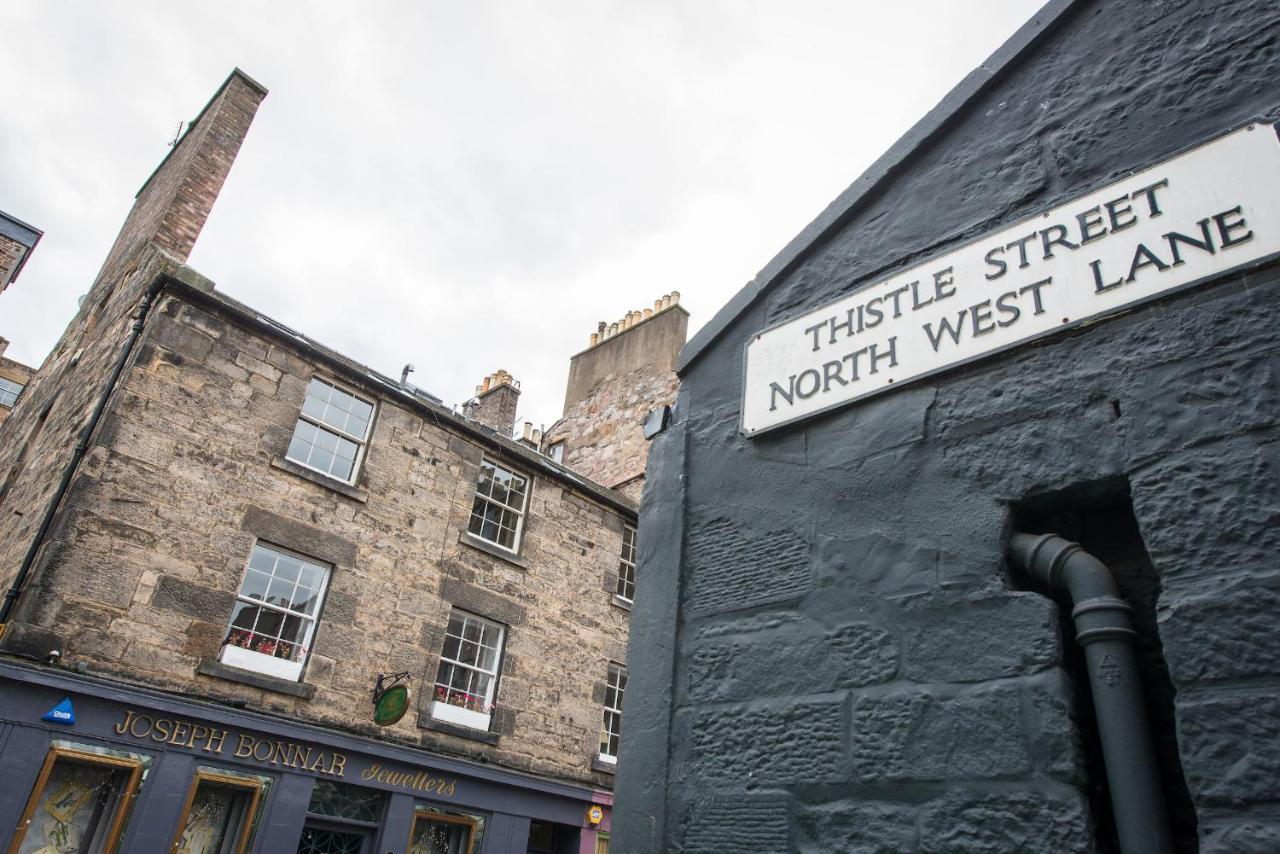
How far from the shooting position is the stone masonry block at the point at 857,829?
92.6 inches

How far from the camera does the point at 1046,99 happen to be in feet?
10.2

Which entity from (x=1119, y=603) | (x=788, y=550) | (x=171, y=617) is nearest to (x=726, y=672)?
(x=788, y=550)

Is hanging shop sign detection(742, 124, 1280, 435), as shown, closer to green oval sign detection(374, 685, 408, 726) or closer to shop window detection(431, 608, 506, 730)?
green oval sign detection(374, 685, 408, 726)

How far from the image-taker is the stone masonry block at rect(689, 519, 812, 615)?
3.02 meters

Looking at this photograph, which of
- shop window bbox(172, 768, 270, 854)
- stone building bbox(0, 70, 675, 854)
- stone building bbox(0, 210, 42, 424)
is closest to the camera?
stone building bbox(0, 70, 675, 854)

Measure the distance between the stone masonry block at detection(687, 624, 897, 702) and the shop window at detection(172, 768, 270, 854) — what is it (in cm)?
920

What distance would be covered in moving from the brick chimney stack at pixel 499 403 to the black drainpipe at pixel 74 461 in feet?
25.7

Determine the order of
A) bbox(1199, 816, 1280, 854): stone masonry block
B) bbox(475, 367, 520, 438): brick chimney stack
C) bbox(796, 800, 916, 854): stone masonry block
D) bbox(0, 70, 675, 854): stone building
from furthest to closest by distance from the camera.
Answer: bbox(475, 367, 520, 438): brick chimney stack < bbox(0, 70, 675, 854): stone building < bbox(796, 800, 916, 854): stone masonry block < bbox(1199, 816, 1280, 854): stone masonry block

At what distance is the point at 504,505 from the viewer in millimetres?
14180

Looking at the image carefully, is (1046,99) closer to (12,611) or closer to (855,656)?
(855,656)

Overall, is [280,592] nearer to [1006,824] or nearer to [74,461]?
[74,461]

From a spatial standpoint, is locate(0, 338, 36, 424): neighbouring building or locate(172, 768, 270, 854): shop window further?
locate(0, 338, 36, 424): neighbouring building

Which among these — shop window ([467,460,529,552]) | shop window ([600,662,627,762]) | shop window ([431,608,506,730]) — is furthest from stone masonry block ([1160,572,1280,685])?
shop window ([600,662,627,762])

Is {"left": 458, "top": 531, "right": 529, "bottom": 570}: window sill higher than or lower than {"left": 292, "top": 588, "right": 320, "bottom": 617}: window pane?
higher
